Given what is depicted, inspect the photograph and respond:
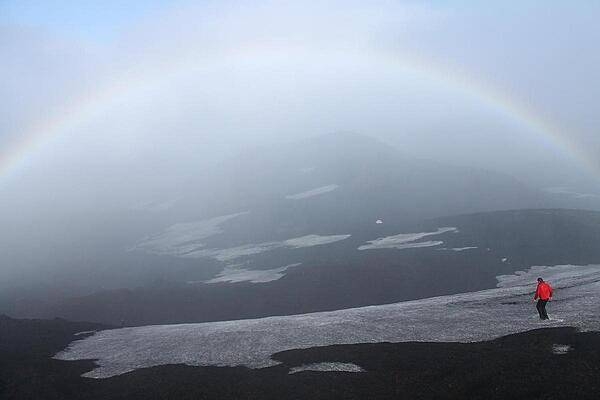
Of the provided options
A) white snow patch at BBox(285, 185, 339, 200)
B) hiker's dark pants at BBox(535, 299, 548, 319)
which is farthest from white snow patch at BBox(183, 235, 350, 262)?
hiker's dark pants at BBox(535, 299, 548, 319)

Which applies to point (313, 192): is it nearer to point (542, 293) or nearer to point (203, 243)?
point (203, 243)

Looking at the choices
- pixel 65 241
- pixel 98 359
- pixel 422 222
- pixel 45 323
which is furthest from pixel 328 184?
pixel 98 359

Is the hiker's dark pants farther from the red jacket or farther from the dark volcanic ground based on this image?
the dark volcanic ground

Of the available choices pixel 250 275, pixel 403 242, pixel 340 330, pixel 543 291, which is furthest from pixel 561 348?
pixel 403 242

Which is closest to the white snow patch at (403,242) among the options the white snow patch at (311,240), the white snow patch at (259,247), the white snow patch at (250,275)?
the white snow patch at (311,240)

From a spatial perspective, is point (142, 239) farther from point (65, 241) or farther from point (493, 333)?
point (493, 333)

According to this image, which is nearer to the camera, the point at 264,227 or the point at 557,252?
the point at 557,252

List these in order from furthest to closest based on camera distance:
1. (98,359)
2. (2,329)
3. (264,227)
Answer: (264,227) → (2,329) → (98,359)

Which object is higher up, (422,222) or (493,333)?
(422,222)
